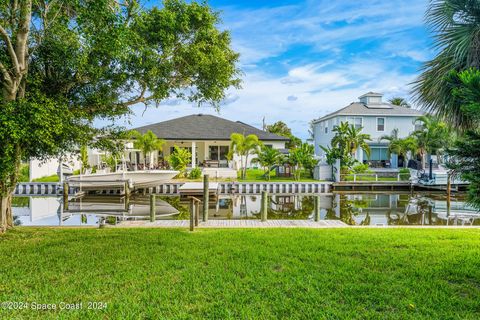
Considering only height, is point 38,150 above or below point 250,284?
above

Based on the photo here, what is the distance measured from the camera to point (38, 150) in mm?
8727

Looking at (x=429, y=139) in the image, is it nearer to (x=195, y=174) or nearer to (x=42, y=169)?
(x=195, y=174)

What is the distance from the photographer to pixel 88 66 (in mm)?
8250

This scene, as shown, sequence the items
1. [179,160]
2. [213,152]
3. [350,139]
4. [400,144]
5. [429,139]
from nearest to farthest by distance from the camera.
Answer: [179,160] < [429,139] < [350,139] < [400,144] < [213,152]

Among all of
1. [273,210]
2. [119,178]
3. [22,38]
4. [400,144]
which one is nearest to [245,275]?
[22,38]

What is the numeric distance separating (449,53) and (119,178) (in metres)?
18.9

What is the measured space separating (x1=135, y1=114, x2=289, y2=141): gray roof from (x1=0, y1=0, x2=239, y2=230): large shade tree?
63.6 ft

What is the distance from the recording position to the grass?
445 centimetres

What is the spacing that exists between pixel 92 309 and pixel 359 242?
19.4 ft

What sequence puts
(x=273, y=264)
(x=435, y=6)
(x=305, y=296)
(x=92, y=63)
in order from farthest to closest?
(x=92, y=63) → (x=435, y=6) → (x=273, y=264) → (x=305, y=296)

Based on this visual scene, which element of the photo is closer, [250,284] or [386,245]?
A: [250,284]

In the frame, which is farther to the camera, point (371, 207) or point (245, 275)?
point (371, 207)

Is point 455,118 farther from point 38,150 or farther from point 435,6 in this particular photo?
point 38,150

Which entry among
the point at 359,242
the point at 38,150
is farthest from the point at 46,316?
the point at 359,242
